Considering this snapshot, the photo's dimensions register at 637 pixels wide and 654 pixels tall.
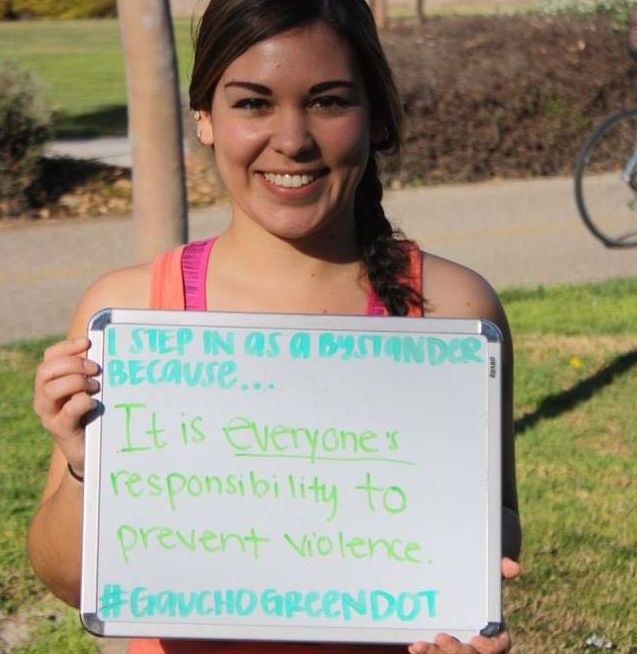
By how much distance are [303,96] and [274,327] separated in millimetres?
303

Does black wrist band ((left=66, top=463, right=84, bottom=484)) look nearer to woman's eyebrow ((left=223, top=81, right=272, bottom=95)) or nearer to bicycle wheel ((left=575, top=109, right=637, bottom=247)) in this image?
woman's eyebrow ((left=223, top=81, right=272, bottom=95))

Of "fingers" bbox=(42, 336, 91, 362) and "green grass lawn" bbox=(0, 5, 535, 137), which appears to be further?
"green grass lawn" bbox=(0, 5, 535, 137)

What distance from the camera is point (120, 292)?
213 centimetres

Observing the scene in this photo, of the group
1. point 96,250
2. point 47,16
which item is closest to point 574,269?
point 96,250

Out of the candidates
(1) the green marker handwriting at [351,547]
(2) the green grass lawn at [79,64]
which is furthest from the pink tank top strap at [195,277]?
(2) the green grass lawn at [79,64]

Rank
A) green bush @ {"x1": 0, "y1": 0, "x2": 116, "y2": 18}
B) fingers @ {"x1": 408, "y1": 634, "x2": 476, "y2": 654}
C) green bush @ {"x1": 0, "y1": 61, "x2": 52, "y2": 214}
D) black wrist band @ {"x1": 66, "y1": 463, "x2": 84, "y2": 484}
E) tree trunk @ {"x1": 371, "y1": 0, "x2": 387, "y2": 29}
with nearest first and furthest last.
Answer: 1. fingers @ {"x1": 408, "y1": 634, "x2": 476, "y2": 654}
2. black wrist band @ {"x1": 66, "y1": 463, "x2": 84, "y2": 484}
3. green bush @ {"x1": 0, "y1": 61, "x2": 52, "y2": 214}
4. tree trunk @ {"x1": 371, "y1": 0, "x2": 387, "y2": 29}
5. green bush @ {"x1": 0, "y1": 0, "x2": 116, "y2": 18}

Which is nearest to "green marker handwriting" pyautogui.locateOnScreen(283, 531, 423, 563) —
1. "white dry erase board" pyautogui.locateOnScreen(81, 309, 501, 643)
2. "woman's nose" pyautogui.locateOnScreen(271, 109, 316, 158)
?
"white dry erase board" pyautogui.locateOnScreen(81, 309, 501, 643)

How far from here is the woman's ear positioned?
2158mm

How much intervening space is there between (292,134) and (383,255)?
244 millimetres

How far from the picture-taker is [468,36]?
1328cm

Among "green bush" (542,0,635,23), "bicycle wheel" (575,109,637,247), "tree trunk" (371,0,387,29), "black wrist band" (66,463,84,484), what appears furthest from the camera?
"tree trunk" (371,0,387,29)

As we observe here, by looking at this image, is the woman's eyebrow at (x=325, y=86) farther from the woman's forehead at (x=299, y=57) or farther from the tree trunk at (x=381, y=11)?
the tree trunk at (x=381, y=11)

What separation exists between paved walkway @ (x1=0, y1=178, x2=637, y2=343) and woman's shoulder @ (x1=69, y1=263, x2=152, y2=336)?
538 cm

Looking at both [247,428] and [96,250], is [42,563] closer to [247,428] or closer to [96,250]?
[247,428]
